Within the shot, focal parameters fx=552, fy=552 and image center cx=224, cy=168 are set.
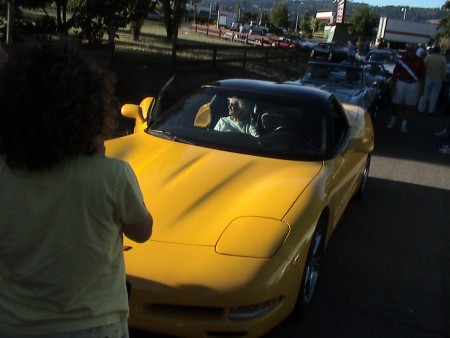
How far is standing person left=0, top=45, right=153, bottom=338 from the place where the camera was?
1433mm

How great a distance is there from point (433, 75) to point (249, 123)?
10.1 meters

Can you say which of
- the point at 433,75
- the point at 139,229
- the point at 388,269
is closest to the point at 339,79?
the point at 433,75

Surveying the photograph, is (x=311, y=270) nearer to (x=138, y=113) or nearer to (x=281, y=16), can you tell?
(x=138, y=113)

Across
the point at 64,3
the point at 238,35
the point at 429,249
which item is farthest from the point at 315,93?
the point at 238,35

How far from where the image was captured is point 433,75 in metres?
13.2

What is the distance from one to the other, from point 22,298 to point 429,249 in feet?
13.2

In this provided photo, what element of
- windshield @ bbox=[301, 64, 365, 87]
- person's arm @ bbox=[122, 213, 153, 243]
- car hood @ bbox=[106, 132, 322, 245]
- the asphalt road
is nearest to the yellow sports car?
car hood @ bbox=[106, 132, 322, 245]

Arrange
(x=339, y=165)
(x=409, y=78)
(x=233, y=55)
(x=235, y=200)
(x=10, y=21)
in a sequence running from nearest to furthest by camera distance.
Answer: (x=235, y=200), (x=339, y=165), (x=10, y=21), (x=409, y=78), (x=233, y=55)

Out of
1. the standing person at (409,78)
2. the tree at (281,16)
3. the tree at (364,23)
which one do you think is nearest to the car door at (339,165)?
the standing person at (409,78)

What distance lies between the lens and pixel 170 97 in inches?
444

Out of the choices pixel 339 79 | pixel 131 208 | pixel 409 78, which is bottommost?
pixel 339 79

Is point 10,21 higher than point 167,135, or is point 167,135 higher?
point 10,21

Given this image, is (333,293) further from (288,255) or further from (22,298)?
(22,298)

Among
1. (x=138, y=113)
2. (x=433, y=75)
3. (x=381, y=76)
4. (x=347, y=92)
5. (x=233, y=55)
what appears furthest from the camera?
(x=233, y=55)
